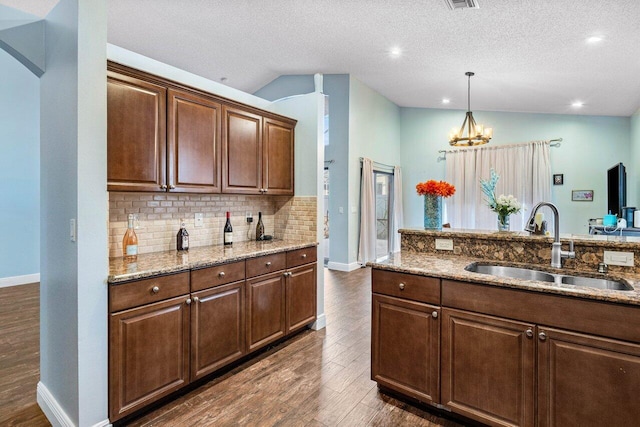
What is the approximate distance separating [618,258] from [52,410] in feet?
11.2

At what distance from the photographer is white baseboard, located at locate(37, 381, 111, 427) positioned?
1802mm

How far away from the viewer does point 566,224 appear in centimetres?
648

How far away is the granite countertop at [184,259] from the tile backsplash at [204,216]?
14 cm

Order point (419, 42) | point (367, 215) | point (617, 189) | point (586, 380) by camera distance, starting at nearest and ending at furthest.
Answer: point (586, 380), point (419, 42), point (617, 189), point (367, 215)

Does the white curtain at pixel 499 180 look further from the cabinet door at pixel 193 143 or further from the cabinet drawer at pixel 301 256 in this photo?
the cabinet door at pixel 193 143

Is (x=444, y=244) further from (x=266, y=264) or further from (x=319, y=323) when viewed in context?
(x=319, y=323)

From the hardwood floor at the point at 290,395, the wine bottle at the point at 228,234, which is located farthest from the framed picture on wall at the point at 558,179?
the wine bottle at the point at 228,234

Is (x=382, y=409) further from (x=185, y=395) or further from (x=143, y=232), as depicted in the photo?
(x=143, y=232)

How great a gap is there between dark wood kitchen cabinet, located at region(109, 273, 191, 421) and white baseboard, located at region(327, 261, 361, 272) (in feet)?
13.7

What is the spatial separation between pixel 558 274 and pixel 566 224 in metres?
5.73

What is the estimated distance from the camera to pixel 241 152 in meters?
2.87

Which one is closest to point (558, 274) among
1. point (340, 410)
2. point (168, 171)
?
point (340, 410)

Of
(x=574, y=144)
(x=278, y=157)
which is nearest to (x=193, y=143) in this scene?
(x=278, y=157)

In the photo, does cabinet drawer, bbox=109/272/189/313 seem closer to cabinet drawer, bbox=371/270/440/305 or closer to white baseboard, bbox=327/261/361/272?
cabinet drawer, bbox=371/270/440/305
